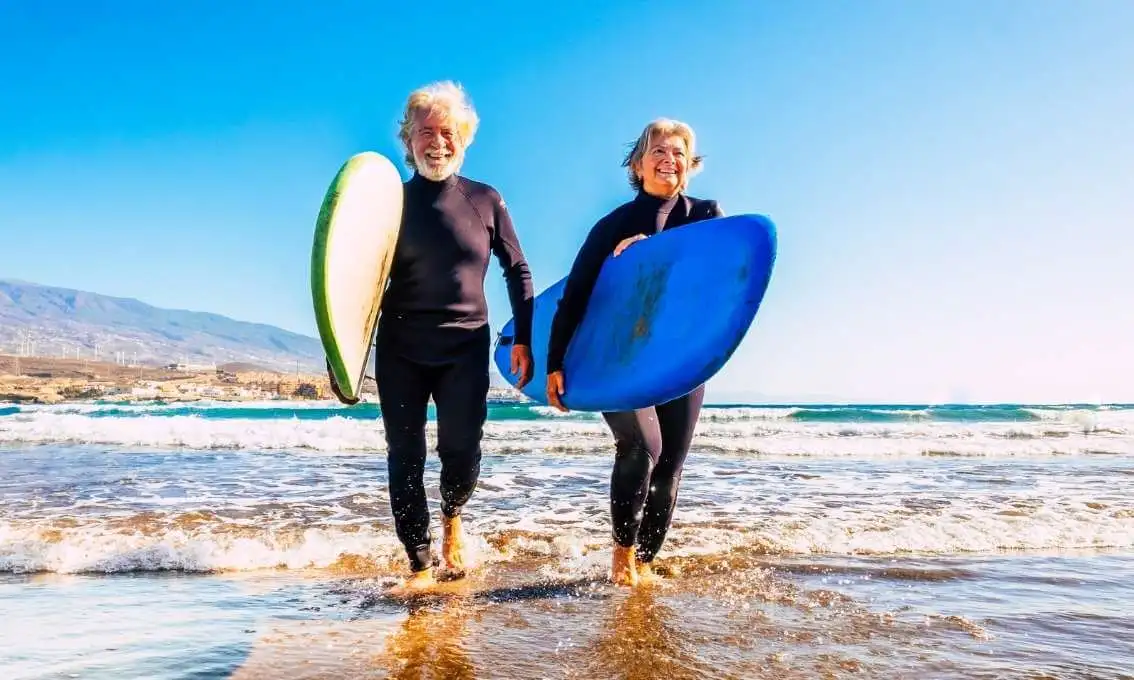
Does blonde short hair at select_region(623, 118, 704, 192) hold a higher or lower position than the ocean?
higher

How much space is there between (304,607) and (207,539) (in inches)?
60.4

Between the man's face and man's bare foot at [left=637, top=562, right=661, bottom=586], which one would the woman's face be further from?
man's bare foot at [left=637, top=562, right=661, bottom=586]

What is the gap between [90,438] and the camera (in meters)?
15.0

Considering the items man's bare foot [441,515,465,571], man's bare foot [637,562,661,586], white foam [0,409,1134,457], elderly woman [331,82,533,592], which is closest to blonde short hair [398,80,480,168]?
elderly woman [331,82,533,592]

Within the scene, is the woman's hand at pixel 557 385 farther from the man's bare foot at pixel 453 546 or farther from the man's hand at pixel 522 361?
the man's bare foot at pixel 453 546

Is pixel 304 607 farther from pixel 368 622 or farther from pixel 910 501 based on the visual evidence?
pixel 910 501

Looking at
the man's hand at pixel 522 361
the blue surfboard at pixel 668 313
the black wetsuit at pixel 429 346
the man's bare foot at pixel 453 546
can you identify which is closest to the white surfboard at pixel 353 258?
the black wetsuit at pixel 429 346

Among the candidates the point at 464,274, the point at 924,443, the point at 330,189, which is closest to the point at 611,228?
the point at 464,274

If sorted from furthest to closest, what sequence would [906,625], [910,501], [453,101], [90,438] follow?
[90,438] < [910,501] < [453,101] < [906,625]

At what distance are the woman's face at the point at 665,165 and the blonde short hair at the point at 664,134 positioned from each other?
2 cm

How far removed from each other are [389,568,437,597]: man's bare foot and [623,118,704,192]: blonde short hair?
76.4 inches

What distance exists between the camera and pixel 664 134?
3.23 metres

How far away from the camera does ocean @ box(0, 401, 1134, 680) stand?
→ 7.54 ft

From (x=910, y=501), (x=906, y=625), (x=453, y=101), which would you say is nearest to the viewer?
(x=906, y=625)
